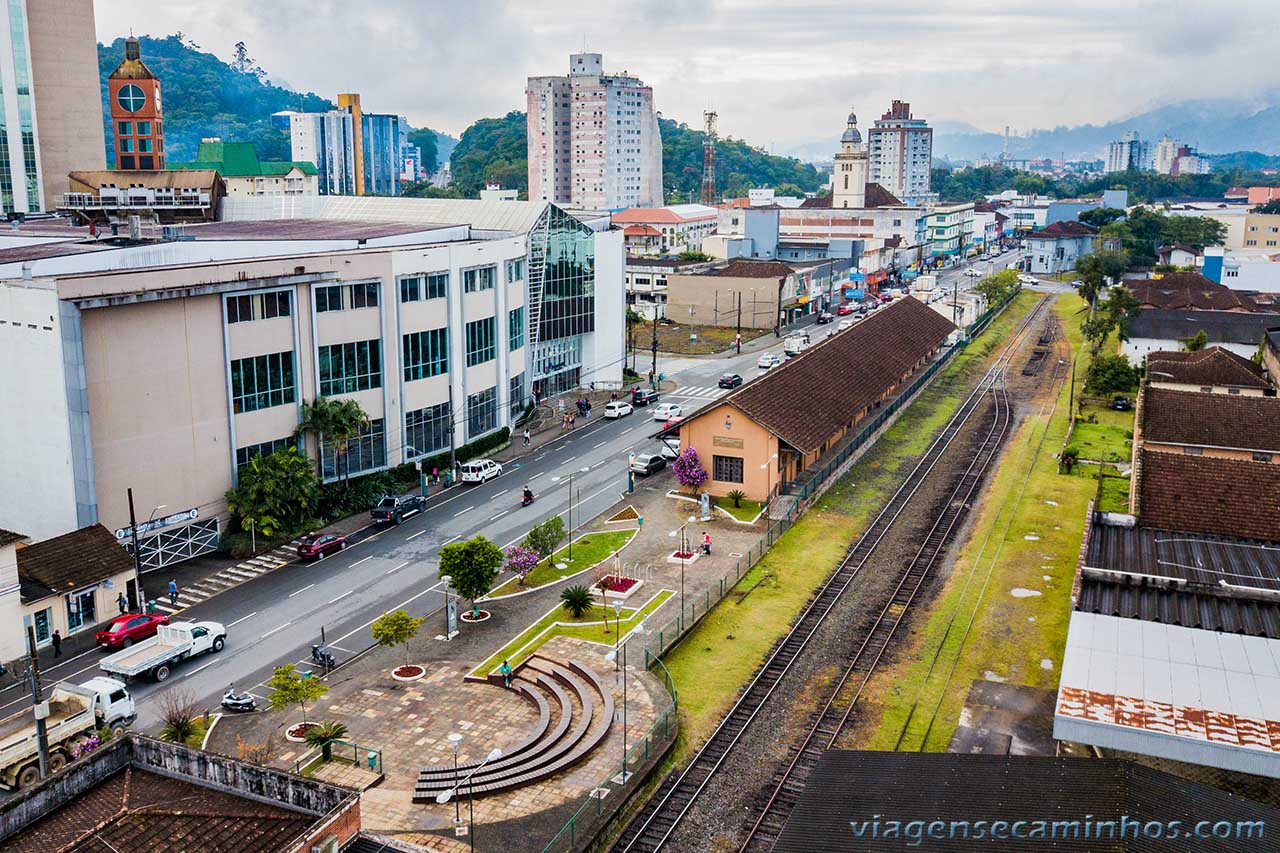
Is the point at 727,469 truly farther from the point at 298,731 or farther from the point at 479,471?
the point at 298,731

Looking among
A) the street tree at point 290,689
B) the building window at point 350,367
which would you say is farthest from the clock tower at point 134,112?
the street tree at point 290,689

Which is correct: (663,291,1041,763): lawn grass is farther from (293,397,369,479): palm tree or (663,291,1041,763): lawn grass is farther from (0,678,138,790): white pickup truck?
(293,397,369,479): palm tree

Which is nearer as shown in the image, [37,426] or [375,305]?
[37,426]

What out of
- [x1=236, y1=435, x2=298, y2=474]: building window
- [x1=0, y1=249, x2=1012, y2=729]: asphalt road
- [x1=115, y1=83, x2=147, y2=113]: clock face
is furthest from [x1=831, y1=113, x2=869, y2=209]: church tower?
[x1=236, y1=435, x2=298, y2=474]: building window

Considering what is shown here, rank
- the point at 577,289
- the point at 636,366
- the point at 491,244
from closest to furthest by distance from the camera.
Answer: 1. the point at 491,244
2. the point at 577,289
3. the point at 636,366

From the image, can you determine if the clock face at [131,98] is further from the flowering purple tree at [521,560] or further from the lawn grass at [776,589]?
the flowering purple tree at [521,560]

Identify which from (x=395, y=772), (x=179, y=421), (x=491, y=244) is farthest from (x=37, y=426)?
(x=491, y=244)

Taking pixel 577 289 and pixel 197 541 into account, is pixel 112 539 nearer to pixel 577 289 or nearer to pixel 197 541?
pixel 197 541
